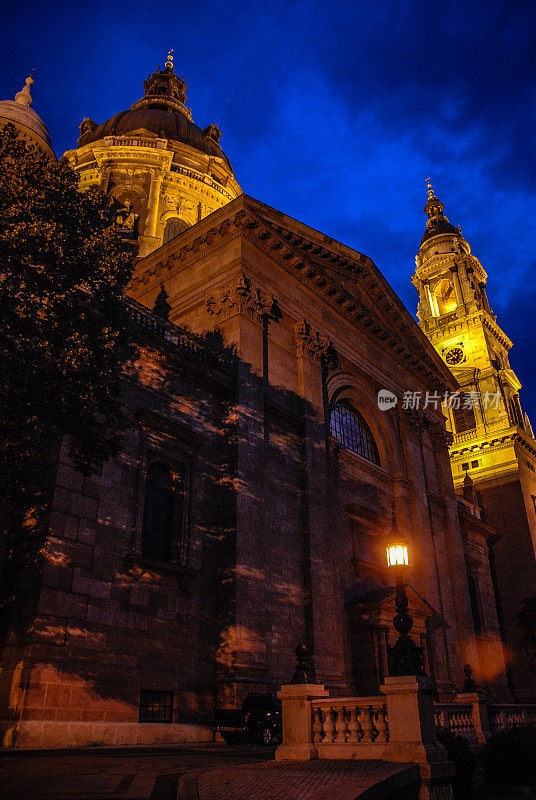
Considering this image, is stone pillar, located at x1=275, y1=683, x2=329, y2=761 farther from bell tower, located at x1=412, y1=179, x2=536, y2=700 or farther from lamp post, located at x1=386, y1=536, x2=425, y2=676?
bell tower, located at x1=412, y1=179, x2=536, y2=700

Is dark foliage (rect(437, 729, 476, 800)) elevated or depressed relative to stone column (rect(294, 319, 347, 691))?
depressed

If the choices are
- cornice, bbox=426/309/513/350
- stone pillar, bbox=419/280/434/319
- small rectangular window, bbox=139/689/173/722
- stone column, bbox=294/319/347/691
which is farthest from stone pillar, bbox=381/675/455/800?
stone pillar, bbox=419/280/434/319

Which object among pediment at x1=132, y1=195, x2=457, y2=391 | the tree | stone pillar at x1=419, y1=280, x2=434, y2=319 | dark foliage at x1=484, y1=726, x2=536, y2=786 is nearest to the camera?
the tree

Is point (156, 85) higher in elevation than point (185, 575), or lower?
higher

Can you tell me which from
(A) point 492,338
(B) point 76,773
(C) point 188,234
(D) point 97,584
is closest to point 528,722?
(D) point 97,584

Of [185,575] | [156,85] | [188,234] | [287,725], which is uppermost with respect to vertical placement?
[156,85]

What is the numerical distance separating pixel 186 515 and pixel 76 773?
982 cm

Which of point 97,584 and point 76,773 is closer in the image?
point 76,773

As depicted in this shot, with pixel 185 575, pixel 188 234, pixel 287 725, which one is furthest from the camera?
pixel 188 234

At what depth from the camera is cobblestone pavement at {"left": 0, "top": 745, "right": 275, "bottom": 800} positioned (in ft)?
22.1

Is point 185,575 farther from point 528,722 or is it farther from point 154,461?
point 528,722

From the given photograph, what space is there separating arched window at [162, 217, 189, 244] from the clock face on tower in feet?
86.6

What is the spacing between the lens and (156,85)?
5488 cm

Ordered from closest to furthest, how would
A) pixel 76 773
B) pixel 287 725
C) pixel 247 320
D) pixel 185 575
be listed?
pixel 76 773, pixel 287 725, pixel 185 575, pixel 247 320
